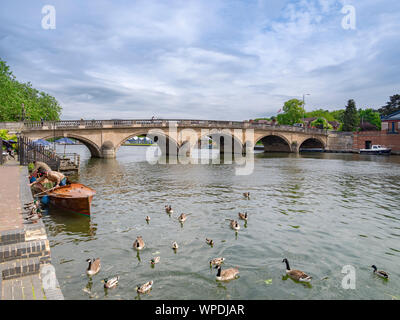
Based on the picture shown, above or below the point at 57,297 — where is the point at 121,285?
below

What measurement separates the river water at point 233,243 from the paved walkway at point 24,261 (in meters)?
0.88


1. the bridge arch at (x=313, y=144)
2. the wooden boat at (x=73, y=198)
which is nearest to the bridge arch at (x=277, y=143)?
the bridge arch at (x=313, y=144)

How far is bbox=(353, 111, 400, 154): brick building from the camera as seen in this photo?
198 ft

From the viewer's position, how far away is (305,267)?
843 centimetres

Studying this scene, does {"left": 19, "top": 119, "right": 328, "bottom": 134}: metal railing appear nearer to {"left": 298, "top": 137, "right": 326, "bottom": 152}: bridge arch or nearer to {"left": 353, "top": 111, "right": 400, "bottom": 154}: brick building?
{"left": 298, "top": 137, "right": 326, "bottom": 152}: bridge arch

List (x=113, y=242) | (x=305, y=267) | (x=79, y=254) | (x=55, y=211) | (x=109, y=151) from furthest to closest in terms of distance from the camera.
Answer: (x=109, y=151) < (x=55, y=211) < (x=113, y=242) < (x=79, y=254) < (x=305, y=267)

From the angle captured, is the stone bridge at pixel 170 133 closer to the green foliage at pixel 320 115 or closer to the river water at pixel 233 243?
the river water at pixel 233 243

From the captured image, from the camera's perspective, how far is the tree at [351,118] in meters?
77.7

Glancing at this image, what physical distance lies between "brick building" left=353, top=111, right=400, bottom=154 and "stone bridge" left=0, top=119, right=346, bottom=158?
8232 mm

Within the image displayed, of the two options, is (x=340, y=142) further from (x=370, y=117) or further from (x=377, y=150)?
(x=370, y=117)

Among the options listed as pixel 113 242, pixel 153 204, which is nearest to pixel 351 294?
pixel 113 242

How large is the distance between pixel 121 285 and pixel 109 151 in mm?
39872

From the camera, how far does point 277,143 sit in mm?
74312
